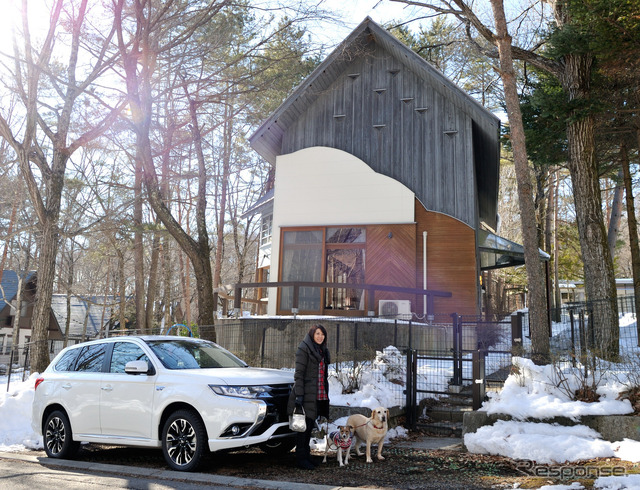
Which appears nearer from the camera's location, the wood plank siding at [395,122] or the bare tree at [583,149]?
the bare tree at [583,149]

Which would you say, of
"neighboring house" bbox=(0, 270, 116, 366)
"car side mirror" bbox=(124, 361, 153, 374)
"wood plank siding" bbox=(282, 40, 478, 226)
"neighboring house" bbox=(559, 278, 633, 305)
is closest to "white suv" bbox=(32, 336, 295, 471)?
"car side mirror" bbox=(124, 361, 153, 374)

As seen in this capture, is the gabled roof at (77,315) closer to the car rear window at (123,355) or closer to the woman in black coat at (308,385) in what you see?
the car rear window at (123,355)

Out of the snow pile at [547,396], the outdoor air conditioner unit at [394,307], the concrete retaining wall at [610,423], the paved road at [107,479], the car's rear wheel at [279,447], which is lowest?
the paved road at [107,479]

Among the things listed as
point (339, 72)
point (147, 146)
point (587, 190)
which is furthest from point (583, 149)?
point (147, 146)

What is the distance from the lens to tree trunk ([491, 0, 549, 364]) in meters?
9.75

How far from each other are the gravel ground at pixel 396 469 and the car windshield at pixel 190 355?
1.30 metres

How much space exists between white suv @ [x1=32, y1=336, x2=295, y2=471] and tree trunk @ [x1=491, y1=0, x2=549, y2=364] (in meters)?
4.75

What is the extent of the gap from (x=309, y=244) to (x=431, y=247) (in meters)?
4.09

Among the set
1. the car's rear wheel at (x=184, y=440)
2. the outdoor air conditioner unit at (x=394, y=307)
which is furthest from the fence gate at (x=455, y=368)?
the outdoor air conditioner unit at (x=394, y=307)

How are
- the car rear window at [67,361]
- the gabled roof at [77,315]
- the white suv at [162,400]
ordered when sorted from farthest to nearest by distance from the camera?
the gabled roof at [77,315] → the car rear window at [67,361] → the white suv at [162,400]

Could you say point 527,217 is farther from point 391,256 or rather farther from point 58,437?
point 58,437

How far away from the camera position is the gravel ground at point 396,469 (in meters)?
6.06

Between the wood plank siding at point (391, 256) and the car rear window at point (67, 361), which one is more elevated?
the wood plank siding at point (391, 256)

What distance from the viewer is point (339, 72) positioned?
65.4 ft
